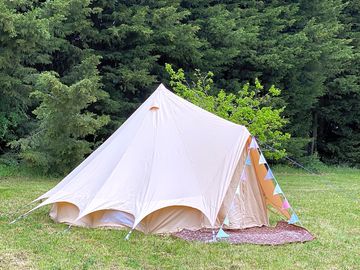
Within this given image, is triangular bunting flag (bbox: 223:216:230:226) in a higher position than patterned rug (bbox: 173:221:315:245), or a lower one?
higher

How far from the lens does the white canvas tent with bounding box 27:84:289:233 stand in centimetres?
579

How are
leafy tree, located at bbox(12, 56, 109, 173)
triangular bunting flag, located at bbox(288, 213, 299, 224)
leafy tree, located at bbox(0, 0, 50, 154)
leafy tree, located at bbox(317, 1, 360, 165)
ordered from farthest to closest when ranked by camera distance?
leafy tree, located at bbox(317, 1, 360, 165) → leafy tree, located at bbox(0, 0, 50, 154) → leafy tree, located at bbox(12, 56, 109, 173) → triangular bunting flag, located at bbox(288, 213, 299, 224)

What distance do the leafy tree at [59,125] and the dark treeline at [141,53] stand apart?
1.4 inches

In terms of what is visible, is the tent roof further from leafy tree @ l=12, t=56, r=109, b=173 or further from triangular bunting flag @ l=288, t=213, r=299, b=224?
leafy tree @ l=12, t=56, r=109, b=173

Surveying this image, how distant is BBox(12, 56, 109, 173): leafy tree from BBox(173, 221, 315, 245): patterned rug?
207 inches

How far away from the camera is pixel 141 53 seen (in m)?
13.1

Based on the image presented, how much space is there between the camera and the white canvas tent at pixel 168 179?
19.0ft

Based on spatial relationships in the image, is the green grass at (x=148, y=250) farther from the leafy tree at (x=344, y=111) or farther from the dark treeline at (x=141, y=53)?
the leafy tree at (x=344, y=111)

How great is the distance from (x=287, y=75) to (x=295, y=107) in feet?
5.02

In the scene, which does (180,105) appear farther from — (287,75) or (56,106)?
(287,75)

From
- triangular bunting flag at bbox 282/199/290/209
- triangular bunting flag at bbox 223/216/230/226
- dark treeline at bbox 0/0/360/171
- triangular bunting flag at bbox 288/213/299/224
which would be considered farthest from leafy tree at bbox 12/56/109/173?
triangular bunting flag at bbox 288/213/299/224

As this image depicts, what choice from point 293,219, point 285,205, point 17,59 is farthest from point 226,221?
point 17,59

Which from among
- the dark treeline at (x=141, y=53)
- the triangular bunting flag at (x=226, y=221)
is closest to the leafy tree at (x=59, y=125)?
the dark treeline at (x=141, y=53)

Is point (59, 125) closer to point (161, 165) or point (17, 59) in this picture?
point (17, 59)
